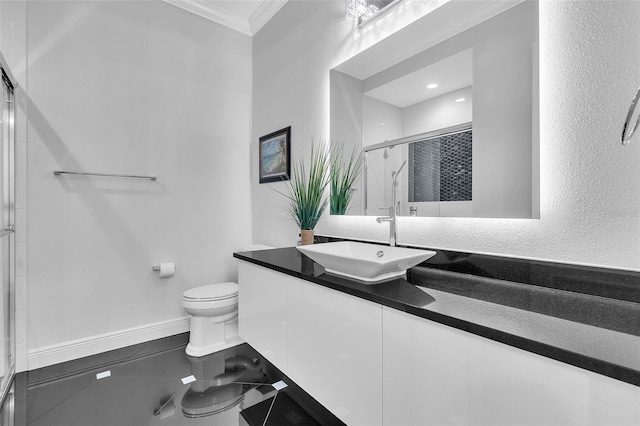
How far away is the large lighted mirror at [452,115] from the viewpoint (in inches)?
47.7

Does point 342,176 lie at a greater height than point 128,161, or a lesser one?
lesser

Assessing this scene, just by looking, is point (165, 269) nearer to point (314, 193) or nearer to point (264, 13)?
point (314, 193)

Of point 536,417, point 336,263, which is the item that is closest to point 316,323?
point 336,263

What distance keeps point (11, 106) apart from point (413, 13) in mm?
2444

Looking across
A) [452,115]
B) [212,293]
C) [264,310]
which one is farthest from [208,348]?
[452,115]

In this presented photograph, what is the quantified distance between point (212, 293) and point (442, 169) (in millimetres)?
1773

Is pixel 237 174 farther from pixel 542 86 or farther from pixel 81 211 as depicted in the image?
pixel 542 86

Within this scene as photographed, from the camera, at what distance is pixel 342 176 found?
1972 millimetres

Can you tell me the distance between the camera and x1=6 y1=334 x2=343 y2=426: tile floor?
1.53 metres

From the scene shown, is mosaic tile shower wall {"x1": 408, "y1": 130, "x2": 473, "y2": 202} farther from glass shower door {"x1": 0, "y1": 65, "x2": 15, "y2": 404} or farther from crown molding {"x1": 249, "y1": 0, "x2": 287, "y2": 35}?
glass shower door {"x1": 0, "y1": 65, "x2": 15, "y2": 404}

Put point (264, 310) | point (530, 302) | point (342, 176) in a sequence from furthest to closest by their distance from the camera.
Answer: point (342, 176), point (264, 310), point (530, 302)

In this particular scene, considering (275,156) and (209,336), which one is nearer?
(209,336)

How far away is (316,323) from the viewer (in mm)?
1272

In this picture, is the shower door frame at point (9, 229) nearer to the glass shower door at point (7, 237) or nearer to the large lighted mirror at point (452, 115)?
the glass shower door at point (7, 237)
